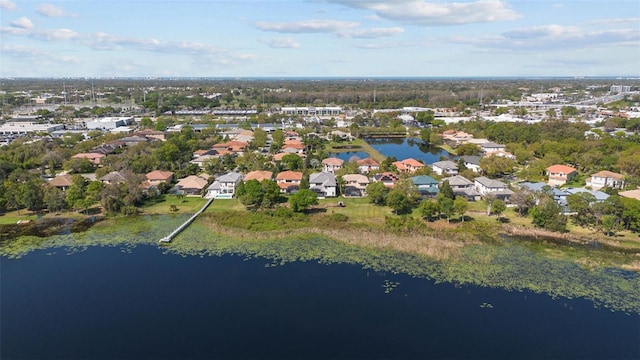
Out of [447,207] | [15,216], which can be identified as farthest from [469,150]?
[15,216]

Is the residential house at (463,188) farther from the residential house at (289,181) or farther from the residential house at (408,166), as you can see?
the residential house at (289,181)

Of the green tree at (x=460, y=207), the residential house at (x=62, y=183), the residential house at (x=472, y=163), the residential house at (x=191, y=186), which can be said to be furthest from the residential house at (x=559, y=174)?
the residential house at (x=62, y=183)

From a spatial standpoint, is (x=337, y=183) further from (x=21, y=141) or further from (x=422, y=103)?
(x=422, y=103)

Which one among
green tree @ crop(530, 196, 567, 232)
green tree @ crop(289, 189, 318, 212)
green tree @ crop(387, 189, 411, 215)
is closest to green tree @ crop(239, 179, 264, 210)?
green tree @ crop(289, 189, 318, 212)

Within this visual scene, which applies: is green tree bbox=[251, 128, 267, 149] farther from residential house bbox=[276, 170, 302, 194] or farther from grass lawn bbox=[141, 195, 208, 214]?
grass lawn bbox=[141, 195, 208, 214]

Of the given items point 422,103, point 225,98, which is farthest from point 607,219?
point 225,98

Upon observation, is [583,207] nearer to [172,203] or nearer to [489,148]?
[489,148]
